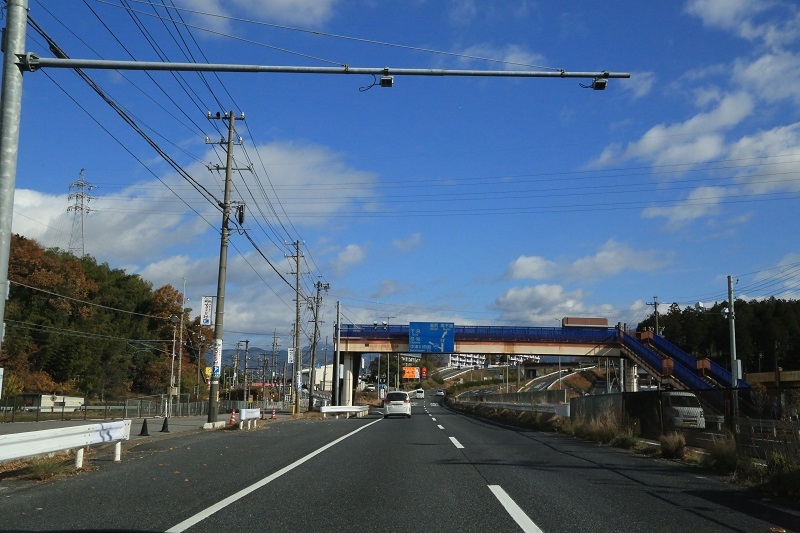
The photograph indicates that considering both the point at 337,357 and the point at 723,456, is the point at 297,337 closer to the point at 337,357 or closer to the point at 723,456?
the point at 337,357

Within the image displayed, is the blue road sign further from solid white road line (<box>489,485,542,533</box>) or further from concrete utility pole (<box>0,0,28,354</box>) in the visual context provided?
concrete utility pole (<box>0,0,28,354</box>)

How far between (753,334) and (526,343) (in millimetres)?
38724

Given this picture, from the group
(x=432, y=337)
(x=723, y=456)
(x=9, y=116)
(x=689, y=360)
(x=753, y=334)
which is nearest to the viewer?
(x=9, y=116)

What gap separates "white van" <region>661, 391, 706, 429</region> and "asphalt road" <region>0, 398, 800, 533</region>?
1.69 meters

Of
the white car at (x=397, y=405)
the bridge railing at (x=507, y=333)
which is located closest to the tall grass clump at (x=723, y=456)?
the white car at (x=397, y=405)

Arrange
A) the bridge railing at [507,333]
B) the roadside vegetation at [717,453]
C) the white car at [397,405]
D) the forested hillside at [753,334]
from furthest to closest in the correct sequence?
the forested hillside at [753,334] < the bridge railing at [507,333] < the white car at [397,405] < the roadside vegetation at [717,453]

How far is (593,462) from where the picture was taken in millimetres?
15320

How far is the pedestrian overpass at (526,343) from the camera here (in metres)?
58.7

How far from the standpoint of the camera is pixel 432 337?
207 ft

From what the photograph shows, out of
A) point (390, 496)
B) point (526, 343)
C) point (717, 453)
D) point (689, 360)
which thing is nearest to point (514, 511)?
point (390, 496)

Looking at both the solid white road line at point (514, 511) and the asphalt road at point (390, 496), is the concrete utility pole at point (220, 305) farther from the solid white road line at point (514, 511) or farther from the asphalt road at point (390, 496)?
the solid white road line at point (514, 511)

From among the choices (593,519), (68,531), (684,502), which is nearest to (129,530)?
(68,531)

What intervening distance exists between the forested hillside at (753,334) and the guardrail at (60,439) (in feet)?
244

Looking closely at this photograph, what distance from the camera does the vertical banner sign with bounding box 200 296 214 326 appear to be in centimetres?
3712
